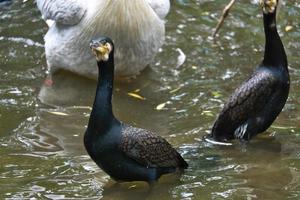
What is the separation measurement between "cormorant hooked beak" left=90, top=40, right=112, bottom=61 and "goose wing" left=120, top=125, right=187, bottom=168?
0.58 metres

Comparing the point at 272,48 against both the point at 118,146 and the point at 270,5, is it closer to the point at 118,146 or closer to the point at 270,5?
the point at 270,5

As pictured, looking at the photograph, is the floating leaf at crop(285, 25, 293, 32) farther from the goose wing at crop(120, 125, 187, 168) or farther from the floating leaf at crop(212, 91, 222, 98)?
the goose wing at crop(120, 125, 187, 168)

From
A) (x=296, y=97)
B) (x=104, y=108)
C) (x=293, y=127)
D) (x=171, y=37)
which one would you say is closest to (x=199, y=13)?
(x=171, y=37)

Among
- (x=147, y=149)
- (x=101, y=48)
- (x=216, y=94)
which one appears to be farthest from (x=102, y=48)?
(x=216, y=94)

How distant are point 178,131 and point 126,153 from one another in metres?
1.46

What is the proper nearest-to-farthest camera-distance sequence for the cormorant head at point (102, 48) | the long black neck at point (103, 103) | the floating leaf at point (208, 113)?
1. the cormorant head at point (102, 48)
2. the long black neck at point (103, 103)
3. the floating leaf at point (208, 113)

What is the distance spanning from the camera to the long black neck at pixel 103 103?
5.88 metres

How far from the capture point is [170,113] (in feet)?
25.5

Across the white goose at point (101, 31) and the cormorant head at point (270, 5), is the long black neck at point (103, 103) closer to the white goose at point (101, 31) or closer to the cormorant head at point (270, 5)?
the cormorant head at point (270, 5)

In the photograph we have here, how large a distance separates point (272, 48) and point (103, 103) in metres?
1.81

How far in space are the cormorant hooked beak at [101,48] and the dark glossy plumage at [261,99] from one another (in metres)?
1.53

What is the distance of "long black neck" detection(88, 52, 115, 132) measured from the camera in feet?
19.3

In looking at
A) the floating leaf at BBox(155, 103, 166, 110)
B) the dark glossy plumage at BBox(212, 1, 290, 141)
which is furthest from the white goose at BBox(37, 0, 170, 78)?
the dark glossy plumage at BBox(212, 1, 290, 141)

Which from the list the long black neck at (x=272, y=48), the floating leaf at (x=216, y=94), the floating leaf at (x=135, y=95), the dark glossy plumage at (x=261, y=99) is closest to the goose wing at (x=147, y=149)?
the dark glossy plumage at (x=261, y=99)
